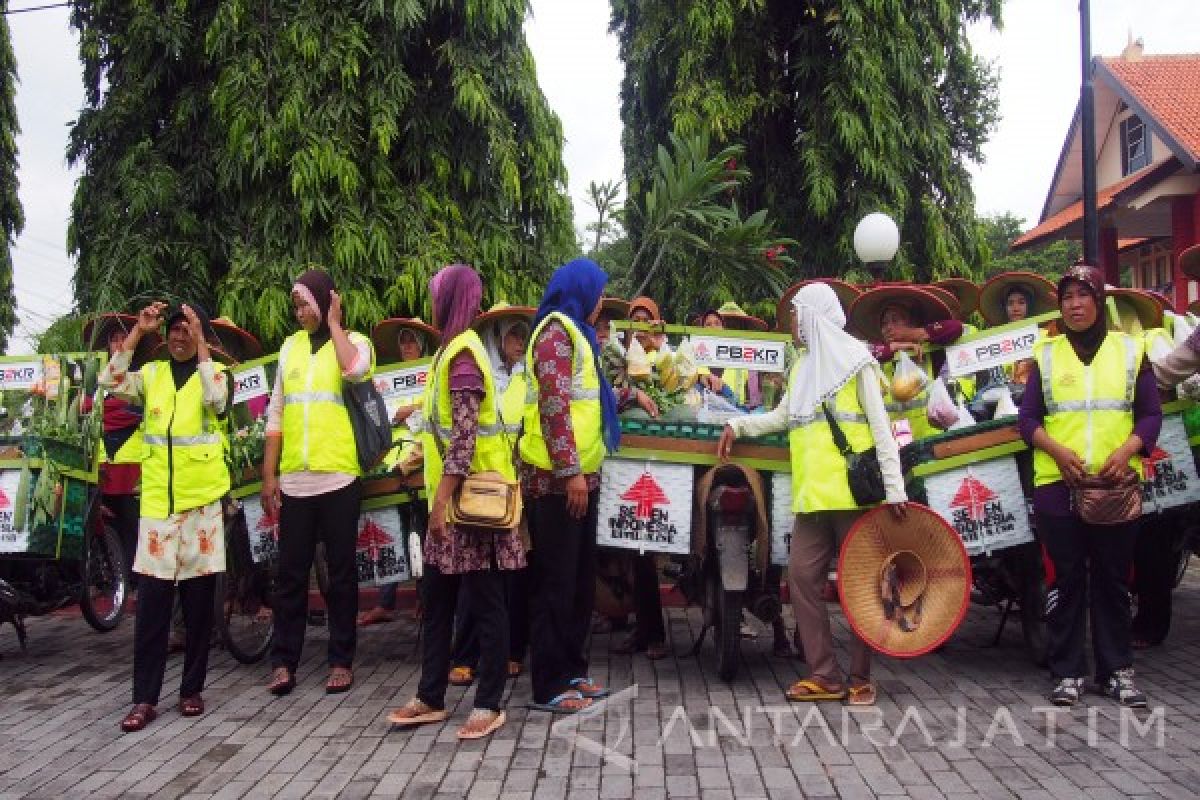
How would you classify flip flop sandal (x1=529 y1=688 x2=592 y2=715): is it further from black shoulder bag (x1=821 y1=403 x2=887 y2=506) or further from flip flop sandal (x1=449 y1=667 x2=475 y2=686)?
black shoulder bag (x1=821 y1=403 x2=887 y2=506)

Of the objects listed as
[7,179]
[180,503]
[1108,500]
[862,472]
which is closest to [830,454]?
[862,472]

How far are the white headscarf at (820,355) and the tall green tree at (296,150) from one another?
21.5 feet

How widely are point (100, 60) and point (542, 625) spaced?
9714mm

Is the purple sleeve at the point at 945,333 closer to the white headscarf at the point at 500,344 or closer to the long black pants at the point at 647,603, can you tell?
the long black pants at the point at 647,603

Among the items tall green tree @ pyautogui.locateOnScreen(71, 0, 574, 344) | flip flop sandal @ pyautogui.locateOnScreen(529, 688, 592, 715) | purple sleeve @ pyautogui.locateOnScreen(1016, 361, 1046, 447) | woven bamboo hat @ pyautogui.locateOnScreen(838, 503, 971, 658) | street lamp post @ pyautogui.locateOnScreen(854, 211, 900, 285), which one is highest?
tall green tree @ pyautogui.locateOnScreen(71, 0, 574, 344)

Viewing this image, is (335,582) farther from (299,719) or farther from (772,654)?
(772,654)

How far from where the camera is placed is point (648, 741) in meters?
5.06

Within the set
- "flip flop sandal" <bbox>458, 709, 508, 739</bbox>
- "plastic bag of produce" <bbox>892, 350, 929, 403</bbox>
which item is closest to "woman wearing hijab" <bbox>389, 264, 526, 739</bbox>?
"flip flop sandal" <bbox>458, 709, 508, 739</bbox>

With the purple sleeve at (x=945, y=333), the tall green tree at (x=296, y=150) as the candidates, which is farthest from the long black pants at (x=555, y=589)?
the tall green tree at (x=296, y=150)

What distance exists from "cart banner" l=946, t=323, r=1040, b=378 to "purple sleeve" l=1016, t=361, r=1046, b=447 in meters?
0.91

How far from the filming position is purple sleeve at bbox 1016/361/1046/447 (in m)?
5.73

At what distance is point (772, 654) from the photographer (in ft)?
22.6

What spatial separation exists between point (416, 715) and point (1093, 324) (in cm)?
370

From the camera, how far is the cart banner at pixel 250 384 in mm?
7156
